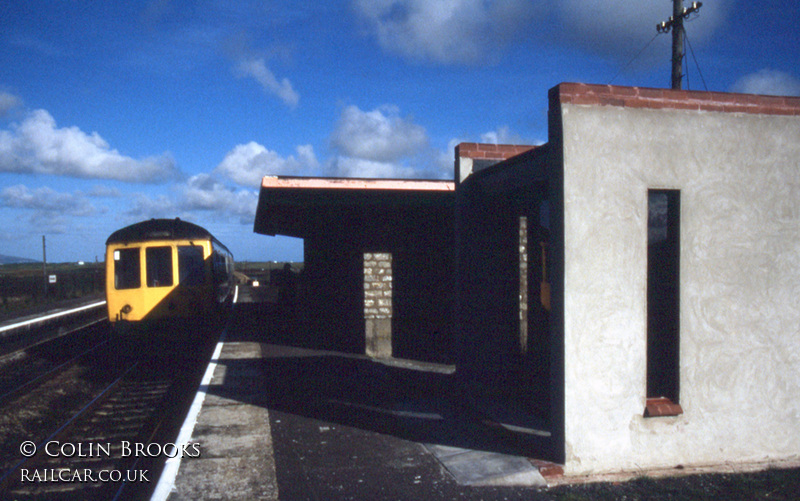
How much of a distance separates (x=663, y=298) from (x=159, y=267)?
36.6 ft

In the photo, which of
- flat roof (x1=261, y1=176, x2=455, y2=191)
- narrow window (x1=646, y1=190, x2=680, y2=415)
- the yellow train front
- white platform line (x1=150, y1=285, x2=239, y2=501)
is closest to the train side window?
the yellow train front

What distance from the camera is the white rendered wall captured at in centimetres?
516

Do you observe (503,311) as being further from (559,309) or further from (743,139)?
(743,139)

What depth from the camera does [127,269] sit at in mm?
13328

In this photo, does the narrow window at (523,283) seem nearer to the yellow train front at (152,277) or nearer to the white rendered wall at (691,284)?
the white rendered wall at (691,284)

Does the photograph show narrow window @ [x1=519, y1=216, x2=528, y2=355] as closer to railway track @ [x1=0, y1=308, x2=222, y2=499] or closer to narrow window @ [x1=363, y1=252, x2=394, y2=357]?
narrow window @ [x1=363, y1=252, x2=394, y2=357]

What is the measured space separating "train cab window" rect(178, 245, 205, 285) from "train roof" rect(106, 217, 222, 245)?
0.28 m

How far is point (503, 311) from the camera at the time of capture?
828cm

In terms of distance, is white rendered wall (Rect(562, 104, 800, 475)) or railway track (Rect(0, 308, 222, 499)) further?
→ railway track (Rect(0, 308, 222, 499))

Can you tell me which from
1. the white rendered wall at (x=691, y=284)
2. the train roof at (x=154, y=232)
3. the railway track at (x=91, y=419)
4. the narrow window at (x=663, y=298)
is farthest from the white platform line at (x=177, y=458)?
the train roof at (x=154, y=232)

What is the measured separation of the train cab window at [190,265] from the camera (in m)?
13.5

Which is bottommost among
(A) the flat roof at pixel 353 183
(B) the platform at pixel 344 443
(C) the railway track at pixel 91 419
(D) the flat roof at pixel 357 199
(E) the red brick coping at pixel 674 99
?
(C) the railway track at pixel 91 419

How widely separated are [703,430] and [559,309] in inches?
70.3

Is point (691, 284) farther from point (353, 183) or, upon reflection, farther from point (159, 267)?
point (159, 267)
